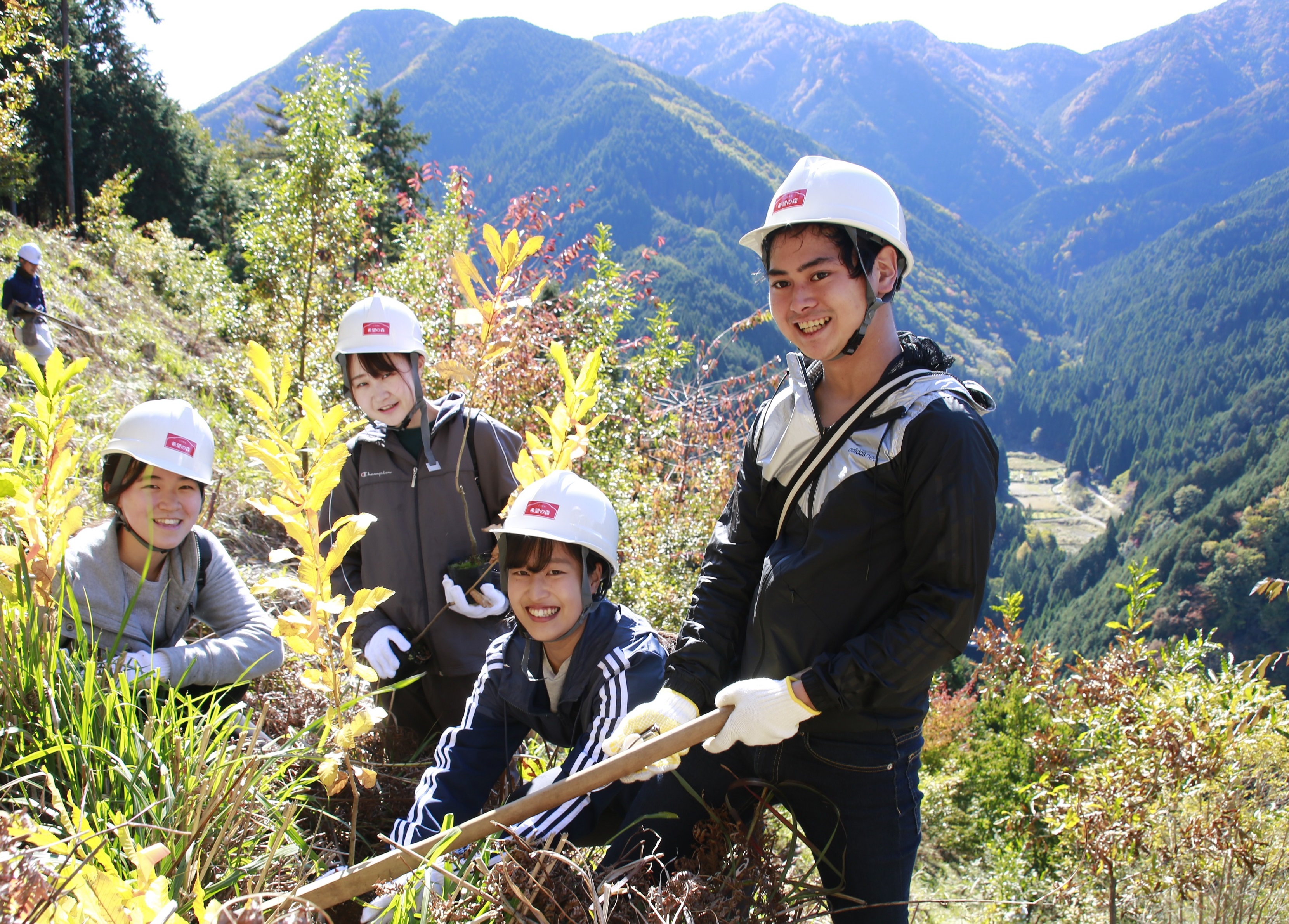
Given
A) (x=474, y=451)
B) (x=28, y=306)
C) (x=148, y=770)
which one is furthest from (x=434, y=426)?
(x=28, y=306)

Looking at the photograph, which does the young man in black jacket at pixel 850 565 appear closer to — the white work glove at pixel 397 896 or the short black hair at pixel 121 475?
the white work glove at pixel 397 896

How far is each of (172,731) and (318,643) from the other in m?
0.48

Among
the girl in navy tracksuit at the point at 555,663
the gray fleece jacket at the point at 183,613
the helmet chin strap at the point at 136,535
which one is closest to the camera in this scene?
the girl in navy tracksuit at the point at 555,663

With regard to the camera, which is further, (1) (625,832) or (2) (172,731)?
(1) (625,832)

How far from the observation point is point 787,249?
1.79 m

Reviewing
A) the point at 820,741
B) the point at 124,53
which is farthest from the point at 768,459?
the point at 124,53

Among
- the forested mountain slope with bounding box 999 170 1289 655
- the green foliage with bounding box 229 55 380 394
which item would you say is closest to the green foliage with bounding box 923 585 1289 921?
the green foliage with bounding box 229 55 380 394

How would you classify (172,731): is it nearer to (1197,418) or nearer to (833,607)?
(833,607)

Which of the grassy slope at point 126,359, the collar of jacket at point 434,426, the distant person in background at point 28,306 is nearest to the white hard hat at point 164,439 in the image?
the grassy slope at point 126,359

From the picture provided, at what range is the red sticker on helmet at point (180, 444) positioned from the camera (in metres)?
2.32

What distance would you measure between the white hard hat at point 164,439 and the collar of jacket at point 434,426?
54 cm

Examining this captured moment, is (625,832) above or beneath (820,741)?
beneath

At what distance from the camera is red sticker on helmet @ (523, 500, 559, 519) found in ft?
6.86

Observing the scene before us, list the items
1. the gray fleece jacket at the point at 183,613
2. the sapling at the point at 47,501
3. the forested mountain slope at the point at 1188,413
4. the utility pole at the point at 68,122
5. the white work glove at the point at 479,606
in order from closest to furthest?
the sapling at the point at 47,501
the gray fleece jacket at the point at 183,613
the white work glove at the point at 479,606
the utility pole at the point at 68,122
the forested mountain slope at the point at 1188,413
